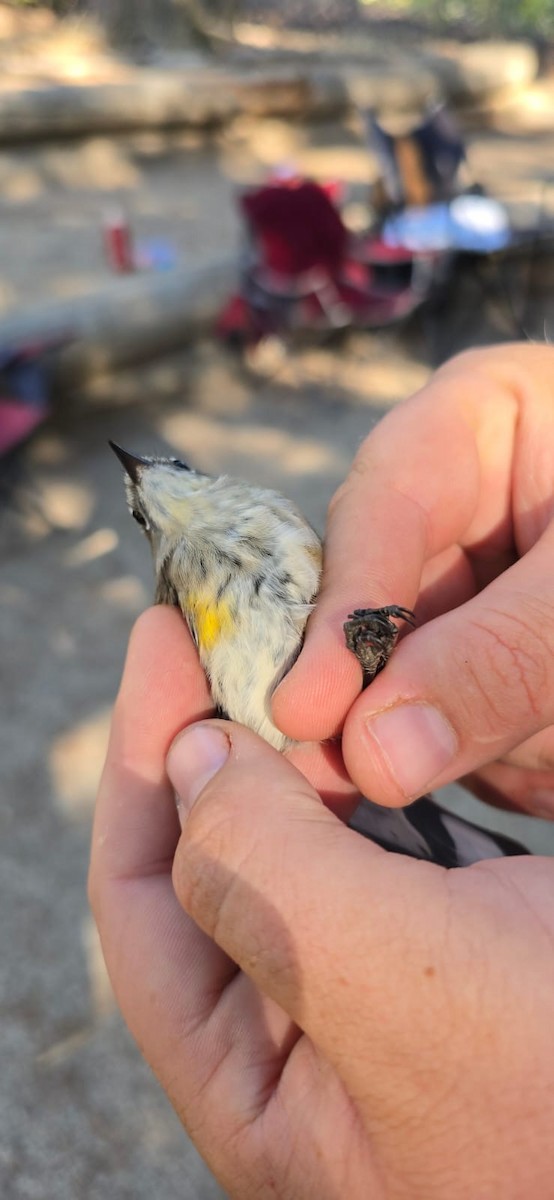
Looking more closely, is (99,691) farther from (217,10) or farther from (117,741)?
(217,10)

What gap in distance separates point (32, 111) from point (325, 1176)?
475 inches

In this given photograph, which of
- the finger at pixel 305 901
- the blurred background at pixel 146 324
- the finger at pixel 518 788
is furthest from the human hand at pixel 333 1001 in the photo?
the blurred background at pixel 146 324

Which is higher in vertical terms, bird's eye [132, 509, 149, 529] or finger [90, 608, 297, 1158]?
bird's eye [132, 509, 149, 529]

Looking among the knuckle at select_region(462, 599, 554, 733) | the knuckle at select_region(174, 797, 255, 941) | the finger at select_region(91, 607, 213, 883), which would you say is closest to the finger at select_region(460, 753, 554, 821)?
the knuckle at select_region(462, 599, 554, 733)

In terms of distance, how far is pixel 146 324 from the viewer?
7316mm

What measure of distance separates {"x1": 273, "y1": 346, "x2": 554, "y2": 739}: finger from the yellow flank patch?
0.65ft

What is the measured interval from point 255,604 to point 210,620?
0.36ft

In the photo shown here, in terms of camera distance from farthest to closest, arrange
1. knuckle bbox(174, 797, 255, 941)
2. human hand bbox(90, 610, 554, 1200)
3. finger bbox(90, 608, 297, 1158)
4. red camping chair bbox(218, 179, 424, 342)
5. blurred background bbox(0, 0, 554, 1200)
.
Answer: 1. red camping chair bbox(218, 179, 424, 342)
2. blurred background bbox(0, 0, 554, 1200)
3. finger bbox(90, 608, 297, 1158)
4. knuckle bbox(174, 797, 255, 941)
5. human hand bbox(90, 610, 554, 1200)

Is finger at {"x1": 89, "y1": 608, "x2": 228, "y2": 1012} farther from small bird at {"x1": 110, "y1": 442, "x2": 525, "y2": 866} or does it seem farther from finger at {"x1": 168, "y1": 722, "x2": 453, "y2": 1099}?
finger at {"x1": 168, "y1": 722, "x2": 453, "y2": 1099}

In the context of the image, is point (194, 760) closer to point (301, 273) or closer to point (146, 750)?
point (146, 750)

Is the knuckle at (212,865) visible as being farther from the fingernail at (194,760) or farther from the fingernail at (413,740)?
the fingernail at (413,740)

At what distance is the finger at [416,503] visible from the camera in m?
1.75

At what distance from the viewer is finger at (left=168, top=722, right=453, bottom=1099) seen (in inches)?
50.3

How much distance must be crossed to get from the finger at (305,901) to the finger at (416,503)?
0.28 m
